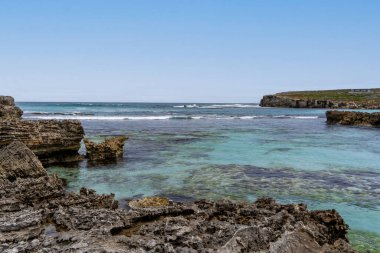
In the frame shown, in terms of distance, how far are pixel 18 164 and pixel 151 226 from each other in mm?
9264

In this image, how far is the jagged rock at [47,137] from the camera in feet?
64.5

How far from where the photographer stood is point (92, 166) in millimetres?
21047

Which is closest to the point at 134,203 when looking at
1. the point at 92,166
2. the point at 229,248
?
the point at 229,248

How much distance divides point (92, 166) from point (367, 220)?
1417 centimetres

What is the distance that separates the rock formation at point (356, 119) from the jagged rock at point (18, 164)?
53868mm

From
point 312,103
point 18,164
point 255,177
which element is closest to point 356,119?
point 255,177

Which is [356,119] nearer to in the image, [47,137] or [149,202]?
[47,137]

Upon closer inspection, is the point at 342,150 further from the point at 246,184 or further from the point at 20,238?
the point at 20,238

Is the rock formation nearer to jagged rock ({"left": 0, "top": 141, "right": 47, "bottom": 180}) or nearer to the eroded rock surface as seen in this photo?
jagged rock ({"left": 0, "top": 141, "right": 47, "bottom": 180})

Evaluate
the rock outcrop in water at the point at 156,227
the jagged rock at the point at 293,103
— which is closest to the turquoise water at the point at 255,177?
the rock outcrop in water at the point at 156,227

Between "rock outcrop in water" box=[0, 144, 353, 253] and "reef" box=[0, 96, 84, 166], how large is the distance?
10.7 metres

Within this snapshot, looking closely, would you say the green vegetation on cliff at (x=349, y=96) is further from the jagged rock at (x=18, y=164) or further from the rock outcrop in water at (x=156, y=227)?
the rock outcrop in water at (x=156, y=227)

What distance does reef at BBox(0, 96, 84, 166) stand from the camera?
19656 mm

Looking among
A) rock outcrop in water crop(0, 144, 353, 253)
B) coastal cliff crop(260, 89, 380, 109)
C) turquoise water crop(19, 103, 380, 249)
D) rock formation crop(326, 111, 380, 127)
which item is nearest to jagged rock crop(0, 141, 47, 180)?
turquoise water crop(19, 103, 380, 249)
